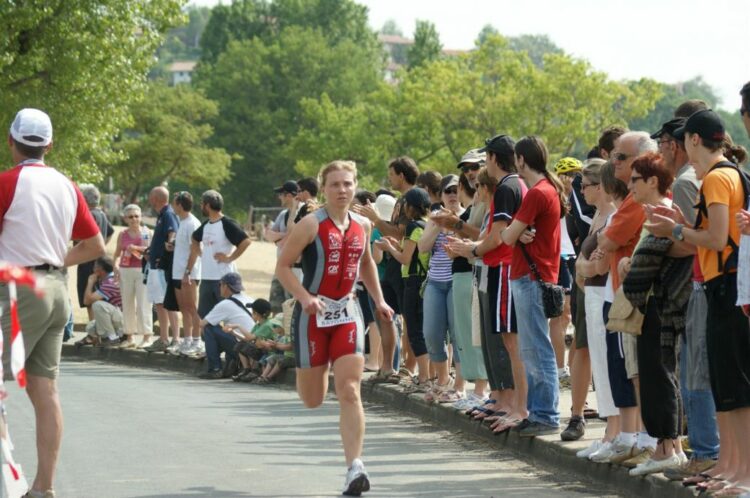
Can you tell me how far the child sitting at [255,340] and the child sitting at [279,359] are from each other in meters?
0.08

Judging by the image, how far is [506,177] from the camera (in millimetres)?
11688

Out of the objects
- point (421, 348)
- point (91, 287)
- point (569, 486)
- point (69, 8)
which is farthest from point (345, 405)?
point (69, 8)

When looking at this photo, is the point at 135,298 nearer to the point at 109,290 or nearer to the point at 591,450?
the point at 109,290

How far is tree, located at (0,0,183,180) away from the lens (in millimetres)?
36688

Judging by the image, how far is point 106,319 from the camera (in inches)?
875

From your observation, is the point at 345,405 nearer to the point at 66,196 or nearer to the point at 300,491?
the point at 300,491

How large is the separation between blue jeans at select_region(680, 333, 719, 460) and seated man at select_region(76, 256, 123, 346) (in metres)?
14.3

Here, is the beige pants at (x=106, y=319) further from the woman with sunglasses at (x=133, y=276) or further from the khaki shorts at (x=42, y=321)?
the khaki shorts at (x=42, y=321)

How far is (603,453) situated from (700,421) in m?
1.08

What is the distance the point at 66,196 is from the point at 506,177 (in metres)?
4.16

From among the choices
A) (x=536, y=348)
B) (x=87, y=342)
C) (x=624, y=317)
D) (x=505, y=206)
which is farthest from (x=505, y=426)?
(x=87, y=342)

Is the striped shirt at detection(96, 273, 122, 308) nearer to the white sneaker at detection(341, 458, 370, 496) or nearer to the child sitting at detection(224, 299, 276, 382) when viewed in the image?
the child sitting at detection(224, 299, 276, 382)

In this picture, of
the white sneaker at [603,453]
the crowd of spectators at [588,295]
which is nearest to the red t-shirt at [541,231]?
the crowd of spectators at [588,295]

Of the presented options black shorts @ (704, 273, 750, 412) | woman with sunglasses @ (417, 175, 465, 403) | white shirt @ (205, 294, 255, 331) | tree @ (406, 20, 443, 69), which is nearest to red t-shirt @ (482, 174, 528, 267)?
woman with sunglasses @ (417, 175, 465, 403)
